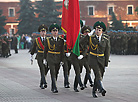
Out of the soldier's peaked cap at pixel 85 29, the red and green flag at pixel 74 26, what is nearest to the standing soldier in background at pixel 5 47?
the soldier's peaked cap at pixel 85 29

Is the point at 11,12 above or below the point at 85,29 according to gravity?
above

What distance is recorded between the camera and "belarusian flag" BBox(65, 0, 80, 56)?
11156mm

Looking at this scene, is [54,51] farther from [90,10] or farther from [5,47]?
[90,10]

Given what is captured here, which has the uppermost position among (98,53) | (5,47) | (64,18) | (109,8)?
(109,8)

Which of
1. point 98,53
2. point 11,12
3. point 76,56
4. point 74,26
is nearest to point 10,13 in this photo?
point 11,12

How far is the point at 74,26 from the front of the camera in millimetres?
11242

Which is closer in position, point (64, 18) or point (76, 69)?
point (76, 69)

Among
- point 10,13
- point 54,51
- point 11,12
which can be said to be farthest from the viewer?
point 11,12

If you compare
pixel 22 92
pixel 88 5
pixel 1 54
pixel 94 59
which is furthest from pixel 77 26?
pixel 88 5

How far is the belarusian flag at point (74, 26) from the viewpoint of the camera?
36.6 ft

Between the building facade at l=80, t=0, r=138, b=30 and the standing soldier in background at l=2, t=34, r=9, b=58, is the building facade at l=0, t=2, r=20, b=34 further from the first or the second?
the standing soldier in background at l=2, t=34, r=9, b=58

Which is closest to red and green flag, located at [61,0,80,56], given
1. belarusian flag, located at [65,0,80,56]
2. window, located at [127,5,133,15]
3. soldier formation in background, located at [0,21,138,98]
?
belarusian flag, located at [65,0,80,56]

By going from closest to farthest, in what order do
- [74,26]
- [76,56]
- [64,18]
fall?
[74,26], [76,56], [64,18]

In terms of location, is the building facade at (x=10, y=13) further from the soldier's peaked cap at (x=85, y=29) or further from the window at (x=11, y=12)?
the soldier's peaked cap at (x=85, y=29)
